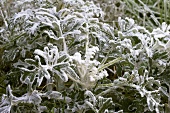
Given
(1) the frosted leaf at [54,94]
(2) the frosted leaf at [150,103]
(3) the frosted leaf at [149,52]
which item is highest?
(3) the frosted leaf at [149,52]

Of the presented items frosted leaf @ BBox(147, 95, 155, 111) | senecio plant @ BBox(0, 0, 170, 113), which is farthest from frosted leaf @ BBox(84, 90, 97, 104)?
frosted leaf @ BBox(147, 95, 155, 111)

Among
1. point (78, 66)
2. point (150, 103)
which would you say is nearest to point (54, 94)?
point (78, 66)

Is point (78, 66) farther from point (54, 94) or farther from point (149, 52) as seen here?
point (149, 52)

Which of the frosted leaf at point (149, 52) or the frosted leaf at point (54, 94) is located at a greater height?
the frosted leaf at point (149, 52)

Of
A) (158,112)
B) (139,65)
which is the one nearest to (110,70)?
(139,65)

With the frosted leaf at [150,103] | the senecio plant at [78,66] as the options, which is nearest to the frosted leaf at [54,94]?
the senecio plant at [78,66]

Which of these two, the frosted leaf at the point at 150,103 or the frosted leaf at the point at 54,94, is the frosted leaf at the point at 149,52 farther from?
the frosted leaf at the point at 54,94

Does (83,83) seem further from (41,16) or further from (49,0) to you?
(49,0)

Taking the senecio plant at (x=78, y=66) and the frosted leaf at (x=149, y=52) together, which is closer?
the senecio plant at (x=78, y=66)
